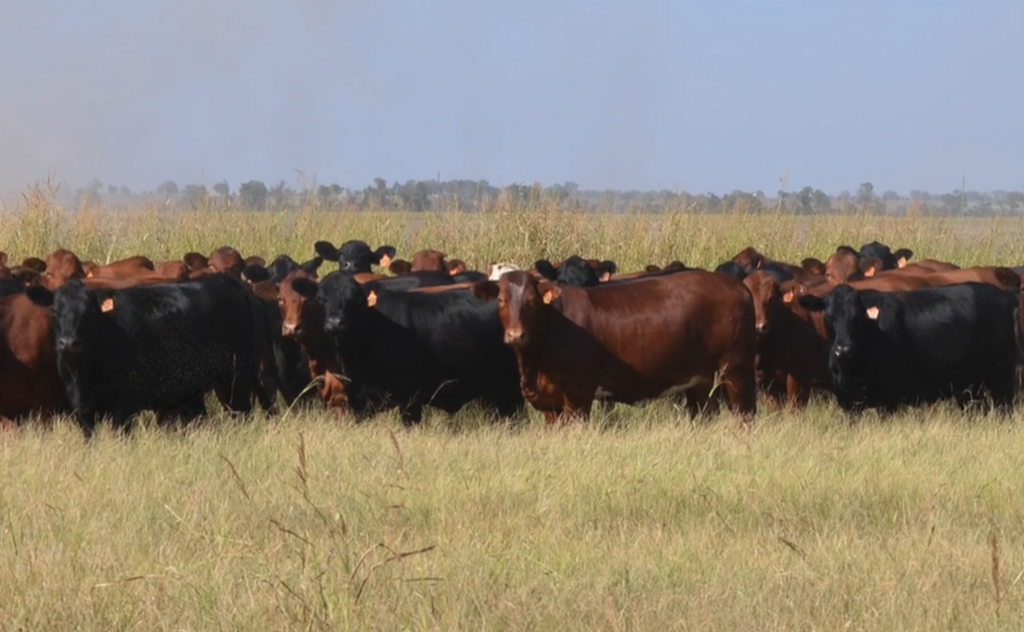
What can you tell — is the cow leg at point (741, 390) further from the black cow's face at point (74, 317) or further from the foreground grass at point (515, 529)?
the black cow's face at point (74, 317)

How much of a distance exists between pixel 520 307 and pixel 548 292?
0.93ft

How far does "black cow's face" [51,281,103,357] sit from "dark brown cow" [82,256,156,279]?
4203mm

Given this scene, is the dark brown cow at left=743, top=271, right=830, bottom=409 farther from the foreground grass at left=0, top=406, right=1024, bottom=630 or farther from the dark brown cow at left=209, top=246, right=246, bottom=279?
the dark brown cow at left=209, top=246, right=246, bottom=279

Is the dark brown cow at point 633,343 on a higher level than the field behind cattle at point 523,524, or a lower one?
higher

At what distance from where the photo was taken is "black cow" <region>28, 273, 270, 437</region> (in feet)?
36.2

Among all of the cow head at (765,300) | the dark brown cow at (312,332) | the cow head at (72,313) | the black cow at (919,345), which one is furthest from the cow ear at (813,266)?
the cow head at (72,313)

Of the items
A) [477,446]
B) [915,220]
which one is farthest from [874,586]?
[915,220]

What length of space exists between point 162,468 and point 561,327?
347 centimetres

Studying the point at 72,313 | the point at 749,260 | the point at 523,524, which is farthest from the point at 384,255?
the point at 523,524

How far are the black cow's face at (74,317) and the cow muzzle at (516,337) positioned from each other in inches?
112

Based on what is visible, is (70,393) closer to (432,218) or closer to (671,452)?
(671,452)

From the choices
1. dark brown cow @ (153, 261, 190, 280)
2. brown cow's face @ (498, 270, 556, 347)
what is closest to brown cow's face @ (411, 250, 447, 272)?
dark brown cow @ (153, 261, 190, 280)

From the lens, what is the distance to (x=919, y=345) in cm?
1238

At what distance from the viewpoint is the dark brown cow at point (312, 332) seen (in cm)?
1214
